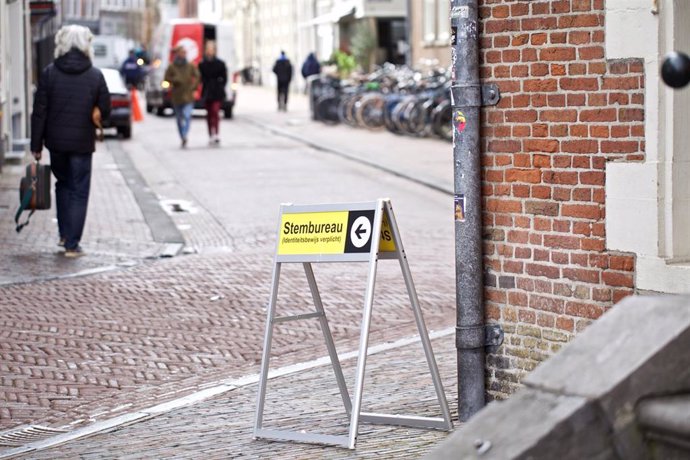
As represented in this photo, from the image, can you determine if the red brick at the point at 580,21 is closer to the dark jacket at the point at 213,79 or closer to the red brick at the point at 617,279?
the red brick at the point at 617,279

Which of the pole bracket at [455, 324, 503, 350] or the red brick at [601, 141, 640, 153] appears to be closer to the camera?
the red brick at [601, 141, 640, 153]

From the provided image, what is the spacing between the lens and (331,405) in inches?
277

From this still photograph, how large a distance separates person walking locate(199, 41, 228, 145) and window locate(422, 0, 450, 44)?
49.8 feet

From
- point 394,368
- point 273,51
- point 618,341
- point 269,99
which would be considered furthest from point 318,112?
point 273,51

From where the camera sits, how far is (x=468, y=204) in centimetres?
650

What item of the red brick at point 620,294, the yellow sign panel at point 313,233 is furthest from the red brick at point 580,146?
the yellow sign panel at point 313,233

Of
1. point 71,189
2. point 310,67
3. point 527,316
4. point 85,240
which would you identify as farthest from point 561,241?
point 310,67

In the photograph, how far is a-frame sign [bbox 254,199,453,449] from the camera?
5902 mm

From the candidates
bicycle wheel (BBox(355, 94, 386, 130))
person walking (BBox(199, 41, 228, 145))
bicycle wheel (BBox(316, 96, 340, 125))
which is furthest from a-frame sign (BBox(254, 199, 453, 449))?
bicycle wheel (BBox(316, 96, 340, 125))

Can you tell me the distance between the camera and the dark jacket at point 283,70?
139 feet

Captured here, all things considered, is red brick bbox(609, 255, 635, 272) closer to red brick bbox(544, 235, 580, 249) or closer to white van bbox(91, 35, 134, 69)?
red brick bbox(544, 235, 580, 249)

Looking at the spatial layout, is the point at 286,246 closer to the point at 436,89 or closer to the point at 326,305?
the point at 326,305

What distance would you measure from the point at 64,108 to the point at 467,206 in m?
6.37

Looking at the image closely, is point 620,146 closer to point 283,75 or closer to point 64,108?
point 64,108
